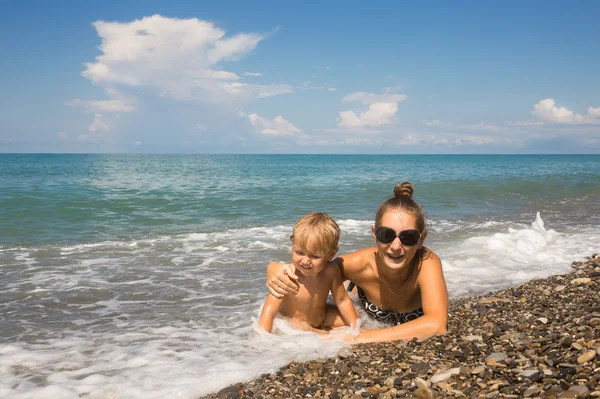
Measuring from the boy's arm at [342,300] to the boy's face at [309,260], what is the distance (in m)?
0.25

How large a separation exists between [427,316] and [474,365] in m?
0.95

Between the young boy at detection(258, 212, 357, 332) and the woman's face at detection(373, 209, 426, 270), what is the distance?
480 mm

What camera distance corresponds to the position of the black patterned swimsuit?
196 inches

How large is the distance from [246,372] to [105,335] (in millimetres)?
2066

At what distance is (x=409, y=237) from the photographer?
4.30m

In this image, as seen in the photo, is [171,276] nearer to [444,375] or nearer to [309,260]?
[309,260]

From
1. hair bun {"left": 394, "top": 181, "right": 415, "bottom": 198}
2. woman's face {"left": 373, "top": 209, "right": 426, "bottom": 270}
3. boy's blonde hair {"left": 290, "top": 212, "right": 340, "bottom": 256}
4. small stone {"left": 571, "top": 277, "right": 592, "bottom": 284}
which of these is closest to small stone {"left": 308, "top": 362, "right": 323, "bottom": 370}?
boy's blonde hair {"left": 290, "top": 212, "right": 340, "bottom": 256}

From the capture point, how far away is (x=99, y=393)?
371 centimetres

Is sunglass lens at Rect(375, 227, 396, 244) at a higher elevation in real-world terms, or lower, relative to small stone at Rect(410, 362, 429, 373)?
higher

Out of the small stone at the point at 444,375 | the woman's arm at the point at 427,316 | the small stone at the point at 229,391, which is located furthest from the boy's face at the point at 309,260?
the small stone at the point at 444,375

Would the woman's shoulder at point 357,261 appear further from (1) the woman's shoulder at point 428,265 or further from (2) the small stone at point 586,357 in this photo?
(2) the small stone at point 586,357

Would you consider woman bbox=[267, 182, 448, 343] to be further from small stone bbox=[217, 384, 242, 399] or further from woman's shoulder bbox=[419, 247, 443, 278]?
small stone bbox=[217, 384, 242, 399]

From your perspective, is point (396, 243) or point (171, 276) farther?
point (171, 276)

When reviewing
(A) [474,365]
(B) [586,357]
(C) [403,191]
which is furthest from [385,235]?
(B) [586,357]
